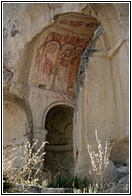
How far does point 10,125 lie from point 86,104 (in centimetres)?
594

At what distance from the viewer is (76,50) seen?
1393 centimetres

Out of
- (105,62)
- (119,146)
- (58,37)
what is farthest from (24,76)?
(119,146)

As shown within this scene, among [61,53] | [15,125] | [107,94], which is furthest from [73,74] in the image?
[107,94]

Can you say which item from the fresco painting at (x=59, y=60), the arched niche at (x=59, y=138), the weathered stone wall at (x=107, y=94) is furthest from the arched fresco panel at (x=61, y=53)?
the weathered stone wall at (x=107, y=94)

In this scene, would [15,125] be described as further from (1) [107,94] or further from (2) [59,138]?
(1) [107,94]

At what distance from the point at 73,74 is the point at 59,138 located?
278 centimetres

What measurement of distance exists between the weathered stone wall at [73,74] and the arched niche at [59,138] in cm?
140

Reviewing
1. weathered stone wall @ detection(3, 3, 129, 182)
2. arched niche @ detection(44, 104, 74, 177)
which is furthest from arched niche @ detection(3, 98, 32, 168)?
arched niche @ detection(44, 104, 74, 177)

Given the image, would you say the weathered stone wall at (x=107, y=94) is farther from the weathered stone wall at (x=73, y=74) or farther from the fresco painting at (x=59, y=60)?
the fresco painting at (x=59, y=60)

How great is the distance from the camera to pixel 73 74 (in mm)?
14336

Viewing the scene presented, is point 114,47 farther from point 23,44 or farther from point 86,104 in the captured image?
point 23,44

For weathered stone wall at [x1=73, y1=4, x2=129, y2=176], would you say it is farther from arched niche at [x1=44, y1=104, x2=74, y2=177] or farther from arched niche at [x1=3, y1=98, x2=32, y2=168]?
arched niche at [x1=44, y1=104, x2=74, y2=177]

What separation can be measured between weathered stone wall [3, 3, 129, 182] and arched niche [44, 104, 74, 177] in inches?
55.1

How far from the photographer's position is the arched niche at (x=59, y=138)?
14.6 metres
